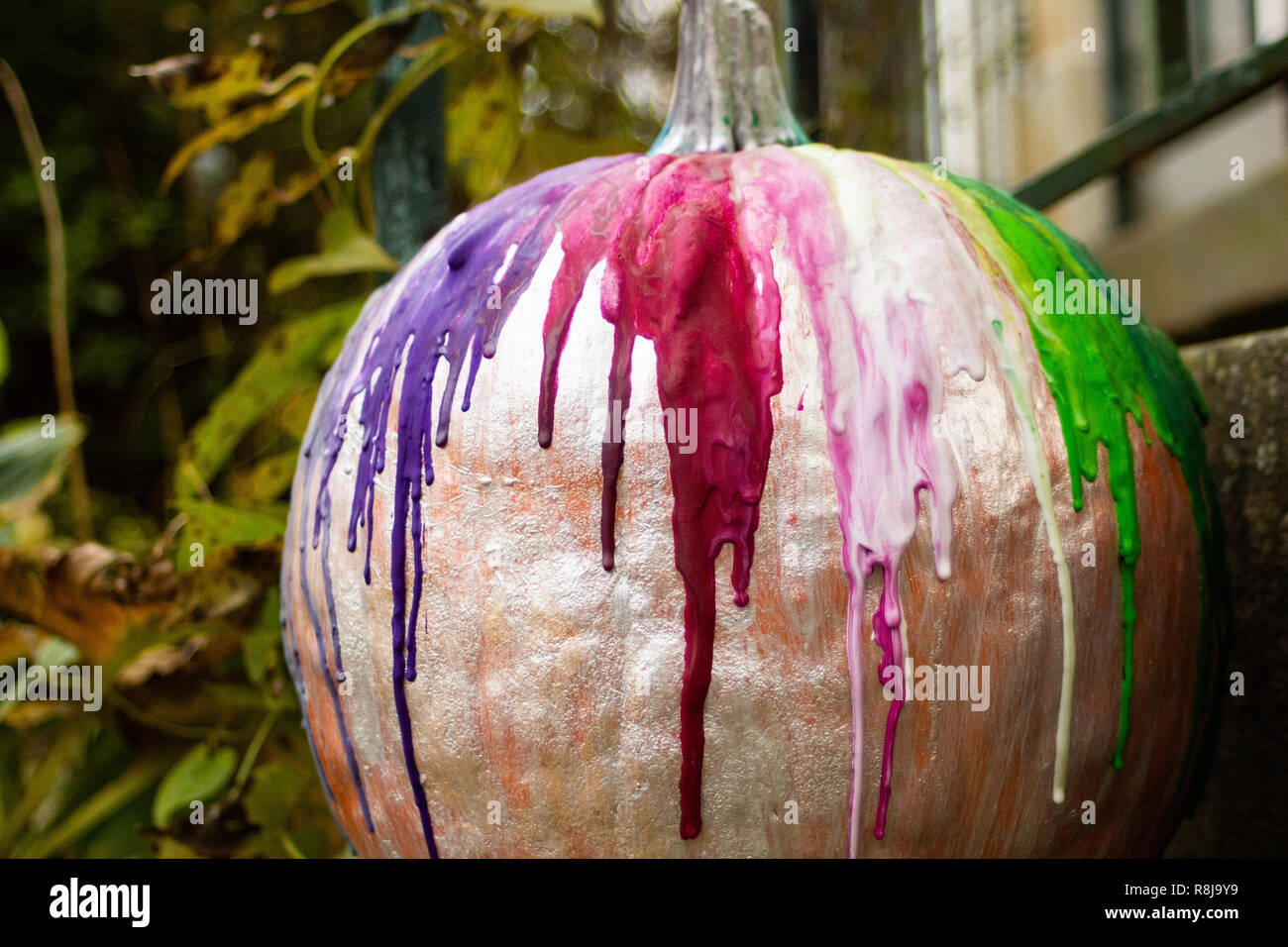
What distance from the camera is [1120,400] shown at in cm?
86

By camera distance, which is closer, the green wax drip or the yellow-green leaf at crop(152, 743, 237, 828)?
the green wax drip

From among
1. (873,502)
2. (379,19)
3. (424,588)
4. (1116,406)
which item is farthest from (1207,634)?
(379,19)

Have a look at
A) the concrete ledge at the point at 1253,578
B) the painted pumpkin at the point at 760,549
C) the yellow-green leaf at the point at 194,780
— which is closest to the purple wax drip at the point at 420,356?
the painted pumpkin at the point at 760,549

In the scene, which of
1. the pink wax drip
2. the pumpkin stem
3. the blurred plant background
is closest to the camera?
the pink wax drip

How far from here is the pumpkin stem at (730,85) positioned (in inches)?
40.3

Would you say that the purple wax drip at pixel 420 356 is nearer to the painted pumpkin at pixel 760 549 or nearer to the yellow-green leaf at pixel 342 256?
the painted pumpkin at pixel 760 549

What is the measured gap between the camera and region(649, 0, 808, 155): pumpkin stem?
3.36 ft

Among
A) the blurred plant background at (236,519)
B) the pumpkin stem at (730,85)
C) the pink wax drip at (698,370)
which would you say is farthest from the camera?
the blurred plant background at (236,519)

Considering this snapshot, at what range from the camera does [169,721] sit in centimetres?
140

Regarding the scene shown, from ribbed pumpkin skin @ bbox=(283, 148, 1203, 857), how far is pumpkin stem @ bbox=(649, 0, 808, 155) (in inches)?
10.0

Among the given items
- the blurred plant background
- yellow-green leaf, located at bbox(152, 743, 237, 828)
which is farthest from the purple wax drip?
yellow-green leaf, located at bbox(152, 743, 237, 828)

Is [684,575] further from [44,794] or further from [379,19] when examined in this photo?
[44,794]

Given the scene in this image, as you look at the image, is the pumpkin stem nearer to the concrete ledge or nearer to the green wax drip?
the green wax drip

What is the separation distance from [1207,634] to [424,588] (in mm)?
601
